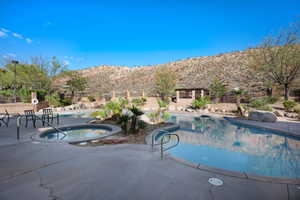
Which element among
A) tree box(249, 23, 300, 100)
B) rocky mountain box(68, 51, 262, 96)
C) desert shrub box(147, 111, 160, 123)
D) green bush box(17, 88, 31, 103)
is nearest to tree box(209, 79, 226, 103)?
rocky mountain box(68, 51, 262, 96)

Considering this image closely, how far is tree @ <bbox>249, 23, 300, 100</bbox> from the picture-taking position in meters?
12.4

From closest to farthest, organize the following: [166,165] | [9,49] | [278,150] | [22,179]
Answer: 1. [22,179]
2. [166,165]
3. [278,150]
4. [9,49]

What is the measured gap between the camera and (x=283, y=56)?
41.6 ft

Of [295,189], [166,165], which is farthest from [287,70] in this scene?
[166,165]

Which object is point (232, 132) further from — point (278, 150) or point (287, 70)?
point (287, 70)

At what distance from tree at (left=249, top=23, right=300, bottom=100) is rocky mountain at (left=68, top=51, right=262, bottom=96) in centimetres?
405

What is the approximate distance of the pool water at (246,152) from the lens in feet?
12.6

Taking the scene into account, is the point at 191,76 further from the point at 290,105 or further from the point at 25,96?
the point at 25,96

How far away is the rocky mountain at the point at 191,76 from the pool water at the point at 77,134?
16.1 meters

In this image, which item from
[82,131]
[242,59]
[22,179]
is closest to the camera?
[22,179]

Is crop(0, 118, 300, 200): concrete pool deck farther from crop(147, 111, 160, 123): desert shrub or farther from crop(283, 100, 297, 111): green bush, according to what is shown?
crop(283, 100, 297, 111): green bush

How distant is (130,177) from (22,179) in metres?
2.02

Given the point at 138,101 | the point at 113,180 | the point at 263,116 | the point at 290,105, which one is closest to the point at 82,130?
the point at 113,180

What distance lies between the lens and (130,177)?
2.64 meters
